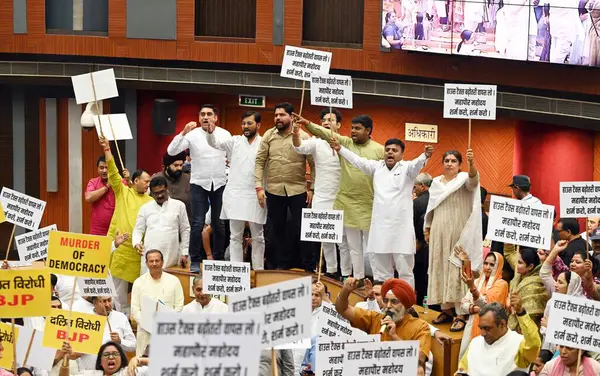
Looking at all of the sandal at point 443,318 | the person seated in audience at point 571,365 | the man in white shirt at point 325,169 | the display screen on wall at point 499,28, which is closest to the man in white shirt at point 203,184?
the man in white shirt at point 325,169

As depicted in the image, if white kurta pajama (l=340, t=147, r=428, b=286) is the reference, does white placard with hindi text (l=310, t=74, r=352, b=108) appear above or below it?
above

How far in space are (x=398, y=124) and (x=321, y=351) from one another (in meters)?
11.3

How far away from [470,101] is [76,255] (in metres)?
4.00

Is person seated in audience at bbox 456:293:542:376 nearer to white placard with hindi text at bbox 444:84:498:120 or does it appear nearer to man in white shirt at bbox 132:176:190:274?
white placard with hindi text at bbox 444:84:498:120

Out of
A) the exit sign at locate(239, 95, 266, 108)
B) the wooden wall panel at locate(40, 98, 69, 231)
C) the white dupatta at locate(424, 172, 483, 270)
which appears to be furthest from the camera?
the wooden wall panel at locate(40, 98, 69, 231)

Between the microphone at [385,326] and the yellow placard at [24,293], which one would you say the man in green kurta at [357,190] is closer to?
the microphone at [385,326]

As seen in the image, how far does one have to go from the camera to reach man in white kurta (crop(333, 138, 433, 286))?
13703 mm

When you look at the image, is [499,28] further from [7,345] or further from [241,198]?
[7,345]

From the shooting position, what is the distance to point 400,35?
65.0ft

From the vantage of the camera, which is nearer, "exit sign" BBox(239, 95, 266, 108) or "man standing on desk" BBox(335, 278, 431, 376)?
"man standing on desk" BBox(335, 278, 431, 376)

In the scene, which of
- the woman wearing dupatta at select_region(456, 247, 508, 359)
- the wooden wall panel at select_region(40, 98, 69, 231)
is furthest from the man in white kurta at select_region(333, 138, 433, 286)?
the wooden wall panel at select_region(40, 98, 69, 231)

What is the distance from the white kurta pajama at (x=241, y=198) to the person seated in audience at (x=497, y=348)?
4.35 meters

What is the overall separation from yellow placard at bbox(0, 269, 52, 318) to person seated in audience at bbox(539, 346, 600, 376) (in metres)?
3.78

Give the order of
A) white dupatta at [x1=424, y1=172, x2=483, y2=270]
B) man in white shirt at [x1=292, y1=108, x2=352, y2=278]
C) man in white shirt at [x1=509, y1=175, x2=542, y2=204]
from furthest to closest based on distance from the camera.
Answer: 1. man in white shirt at [x1=292, y1=108, x2=352, y2=278]
2. man in white shirt at [x1=509, y1=175, x2=542, y2=204]
3. white dupatta at [x1=424, y1=172, x2=483, y2=270]
